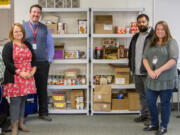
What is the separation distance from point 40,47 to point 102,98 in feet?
4.39

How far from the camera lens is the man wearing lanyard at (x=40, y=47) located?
11.5 feet

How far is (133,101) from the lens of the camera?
3979mm

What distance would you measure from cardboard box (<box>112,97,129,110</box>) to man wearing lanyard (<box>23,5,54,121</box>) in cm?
112

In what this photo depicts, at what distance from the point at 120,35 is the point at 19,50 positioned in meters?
1.73

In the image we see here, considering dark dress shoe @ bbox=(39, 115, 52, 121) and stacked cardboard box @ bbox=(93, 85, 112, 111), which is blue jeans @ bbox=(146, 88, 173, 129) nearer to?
stacked cardboard box @ bbox=(93, 85, 112, 111)

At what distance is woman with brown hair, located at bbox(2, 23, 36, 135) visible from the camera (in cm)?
292

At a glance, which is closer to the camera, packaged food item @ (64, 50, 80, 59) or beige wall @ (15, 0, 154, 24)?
packaged food item @ (64, 50, 80, 59)

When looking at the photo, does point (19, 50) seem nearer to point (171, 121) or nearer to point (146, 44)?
point (146, 44)

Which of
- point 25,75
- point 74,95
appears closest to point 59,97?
point 74,95

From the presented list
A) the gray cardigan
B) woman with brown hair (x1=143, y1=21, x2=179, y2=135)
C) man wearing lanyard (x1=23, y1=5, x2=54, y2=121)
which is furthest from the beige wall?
the gray cardigan

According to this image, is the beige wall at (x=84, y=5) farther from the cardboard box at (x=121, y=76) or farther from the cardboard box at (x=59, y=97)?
the cardboard box at (x=59, y=97)

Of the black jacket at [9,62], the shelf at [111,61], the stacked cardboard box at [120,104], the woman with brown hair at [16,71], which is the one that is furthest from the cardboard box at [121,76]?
the black jacket at [9,62]

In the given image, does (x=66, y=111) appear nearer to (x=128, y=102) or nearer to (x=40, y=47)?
(x=128, y=102)

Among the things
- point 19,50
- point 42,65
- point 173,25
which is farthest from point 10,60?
point 173,25
